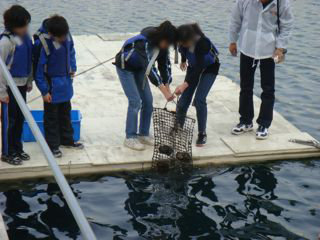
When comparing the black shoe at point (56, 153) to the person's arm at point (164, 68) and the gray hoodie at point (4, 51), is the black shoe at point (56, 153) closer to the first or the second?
the gray hoodie at point (4, 51)

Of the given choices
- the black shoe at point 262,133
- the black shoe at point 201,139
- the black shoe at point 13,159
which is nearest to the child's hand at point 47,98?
the black shoe at point 13,159

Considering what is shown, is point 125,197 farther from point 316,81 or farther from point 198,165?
point 316,81

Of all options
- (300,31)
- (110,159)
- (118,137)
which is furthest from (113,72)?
(300,31)

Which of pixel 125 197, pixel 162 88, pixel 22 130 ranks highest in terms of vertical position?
pixel 162 88

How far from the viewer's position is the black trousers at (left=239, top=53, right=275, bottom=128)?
24.8 feet

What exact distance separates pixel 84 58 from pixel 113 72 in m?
1.05

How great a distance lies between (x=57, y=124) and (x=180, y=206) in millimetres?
1680

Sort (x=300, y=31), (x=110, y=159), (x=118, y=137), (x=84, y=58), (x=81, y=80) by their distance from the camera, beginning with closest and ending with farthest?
(x=110, y=159)
(x=118, y=137)
(x=81, y=80)
(x=84, y=58)
(x=300, y=31)

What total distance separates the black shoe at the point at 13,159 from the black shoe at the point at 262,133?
302cm

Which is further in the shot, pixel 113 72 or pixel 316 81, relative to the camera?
pixel 316 81

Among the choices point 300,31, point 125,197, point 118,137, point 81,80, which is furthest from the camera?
point 300,31

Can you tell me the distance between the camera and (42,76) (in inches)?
255

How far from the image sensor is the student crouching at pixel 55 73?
20.7ft

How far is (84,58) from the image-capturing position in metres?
11.1
